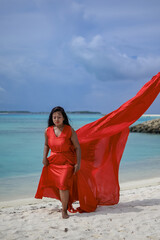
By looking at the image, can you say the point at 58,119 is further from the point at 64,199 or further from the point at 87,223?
the point at 87,223

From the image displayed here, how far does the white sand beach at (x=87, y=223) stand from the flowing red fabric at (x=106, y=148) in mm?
262

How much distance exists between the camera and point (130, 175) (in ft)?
29.5

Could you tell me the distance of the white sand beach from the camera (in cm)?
331

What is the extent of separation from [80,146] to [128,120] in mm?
844

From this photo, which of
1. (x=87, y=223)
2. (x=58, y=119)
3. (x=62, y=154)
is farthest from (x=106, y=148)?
(x=87, y=223)

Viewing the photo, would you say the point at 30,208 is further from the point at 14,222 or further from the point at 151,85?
the point at 151,85

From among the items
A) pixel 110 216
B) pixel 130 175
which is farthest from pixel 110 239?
pixel 130 175

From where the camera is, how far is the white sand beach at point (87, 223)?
130 inches

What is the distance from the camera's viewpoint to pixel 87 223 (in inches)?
145

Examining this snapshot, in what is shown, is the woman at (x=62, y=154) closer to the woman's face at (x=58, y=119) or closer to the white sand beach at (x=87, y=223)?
the woman's face at (x=58, y=119)

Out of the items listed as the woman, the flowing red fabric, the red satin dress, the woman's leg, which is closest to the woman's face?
the woman

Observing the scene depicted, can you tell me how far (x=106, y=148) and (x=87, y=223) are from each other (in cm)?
122

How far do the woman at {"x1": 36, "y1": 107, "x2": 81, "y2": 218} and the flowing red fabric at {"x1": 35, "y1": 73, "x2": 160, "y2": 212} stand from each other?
0.75ft

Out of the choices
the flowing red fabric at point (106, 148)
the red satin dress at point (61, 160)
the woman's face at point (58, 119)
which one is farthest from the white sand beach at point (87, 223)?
the woman's face at point (58, 119)
